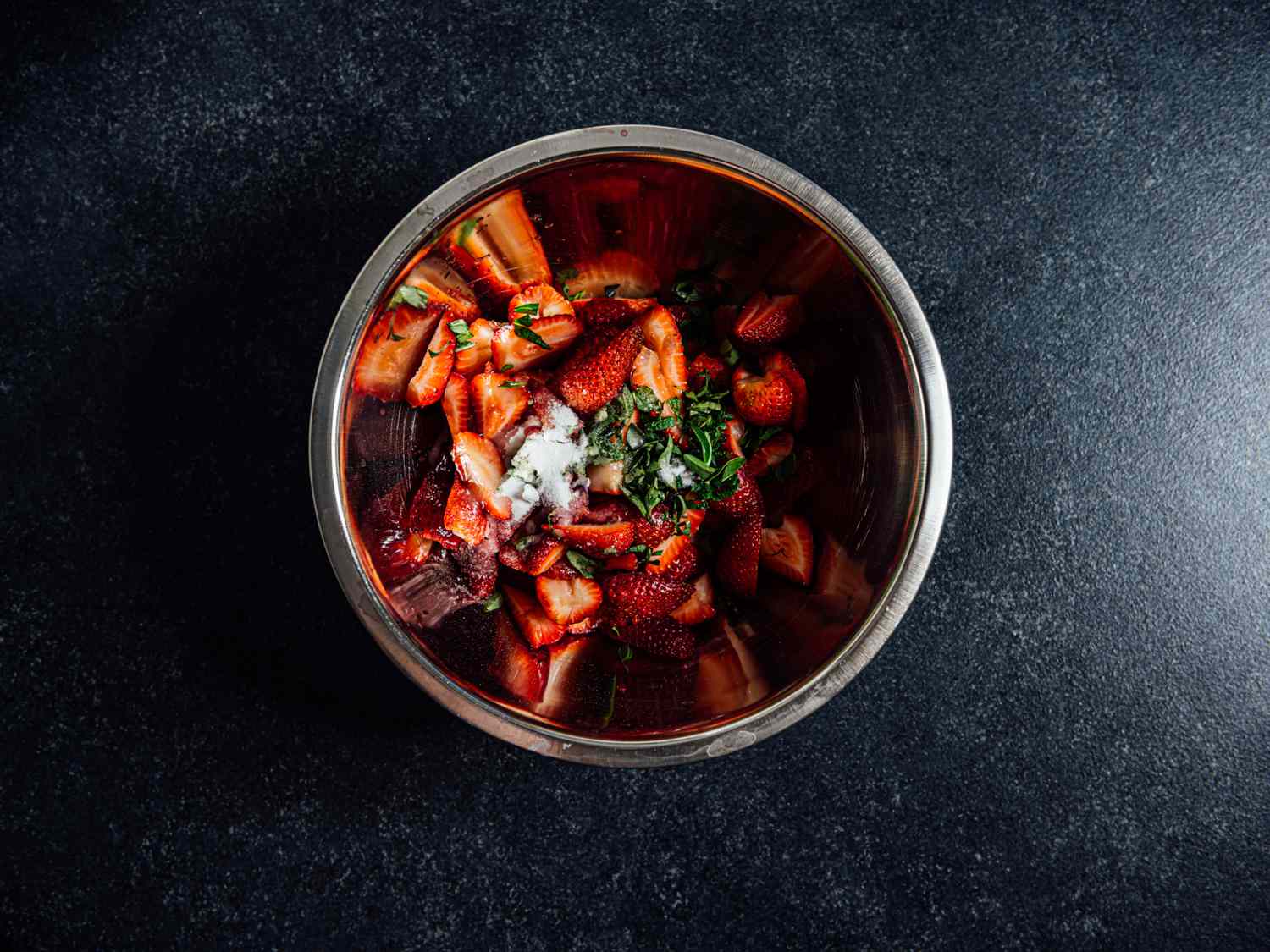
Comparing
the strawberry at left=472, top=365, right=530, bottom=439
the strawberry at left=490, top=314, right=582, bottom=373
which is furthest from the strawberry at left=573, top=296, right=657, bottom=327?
the strawberry at left=472, top=365, right=530, bottom=439

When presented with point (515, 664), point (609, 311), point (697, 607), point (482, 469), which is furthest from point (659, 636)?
point (609, 311)

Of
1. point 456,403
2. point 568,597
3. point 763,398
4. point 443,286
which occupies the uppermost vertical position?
point 763,398

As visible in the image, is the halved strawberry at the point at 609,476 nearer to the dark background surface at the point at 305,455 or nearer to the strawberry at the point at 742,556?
the strawberry at the point at 742,556

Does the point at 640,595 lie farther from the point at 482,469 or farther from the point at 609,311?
the point at 609,311

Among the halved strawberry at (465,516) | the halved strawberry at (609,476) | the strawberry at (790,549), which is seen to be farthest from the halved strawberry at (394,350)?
the strawberry at (790,549)

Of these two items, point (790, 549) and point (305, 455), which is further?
point (305, 455)

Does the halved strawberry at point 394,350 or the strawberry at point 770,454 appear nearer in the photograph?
the halved strawberry at point 394,350

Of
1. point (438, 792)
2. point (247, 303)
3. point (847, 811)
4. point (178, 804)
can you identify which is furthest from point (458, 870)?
point (247, 303)
